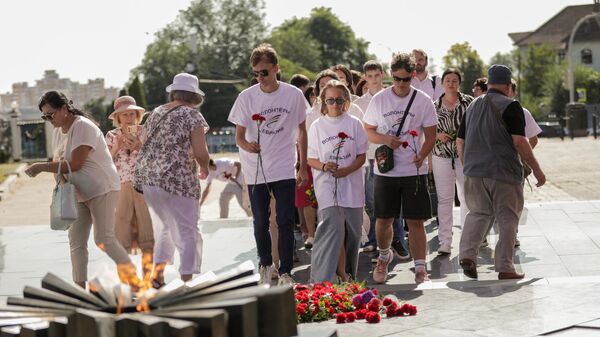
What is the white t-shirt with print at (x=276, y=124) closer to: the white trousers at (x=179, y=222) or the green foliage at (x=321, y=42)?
the white trousers at (x=179, y=222)

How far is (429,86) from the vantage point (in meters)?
12.0

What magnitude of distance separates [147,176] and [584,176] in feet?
55.0

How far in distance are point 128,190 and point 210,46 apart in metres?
104

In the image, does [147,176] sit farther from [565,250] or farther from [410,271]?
[565,250]

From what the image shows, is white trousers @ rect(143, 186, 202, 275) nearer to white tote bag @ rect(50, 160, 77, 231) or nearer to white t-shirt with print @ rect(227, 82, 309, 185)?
white tote bag @ rect(50, 160, 77, 231)

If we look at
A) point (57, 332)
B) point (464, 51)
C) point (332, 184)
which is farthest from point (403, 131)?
point (464, 51)

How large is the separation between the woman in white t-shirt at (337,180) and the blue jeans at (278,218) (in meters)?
0.36

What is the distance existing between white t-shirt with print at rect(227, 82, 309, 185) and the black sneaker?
1.95 metres

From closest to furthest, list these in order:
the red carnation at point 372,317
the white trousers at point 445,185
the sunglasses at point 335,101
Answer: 1. the red carnation at point 372,317
2. the sunglasses at point 335,101
3. the white trousers at point 445,185

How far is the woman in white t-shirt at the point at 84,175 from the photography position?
348 inches

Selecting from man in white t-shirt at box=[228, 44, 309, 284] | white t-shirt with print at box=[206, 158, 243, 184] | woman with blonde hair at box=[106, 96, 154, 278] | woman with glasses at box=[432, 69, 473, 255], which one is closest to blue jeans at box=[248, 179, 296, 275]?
man in white t-shirt at box=[228, 44, 309, 284]

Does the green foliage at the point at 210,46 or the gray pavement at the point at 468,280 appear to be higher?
the green foliage at the point at 210,46

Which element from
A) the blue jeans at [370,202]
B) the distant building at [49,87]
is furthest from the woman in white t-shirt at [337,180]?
the distant building at [49,87]

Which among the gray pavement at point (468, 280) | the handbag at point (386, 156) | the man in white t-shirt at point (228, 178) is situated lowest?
the gray pavement at point (468, 280)
